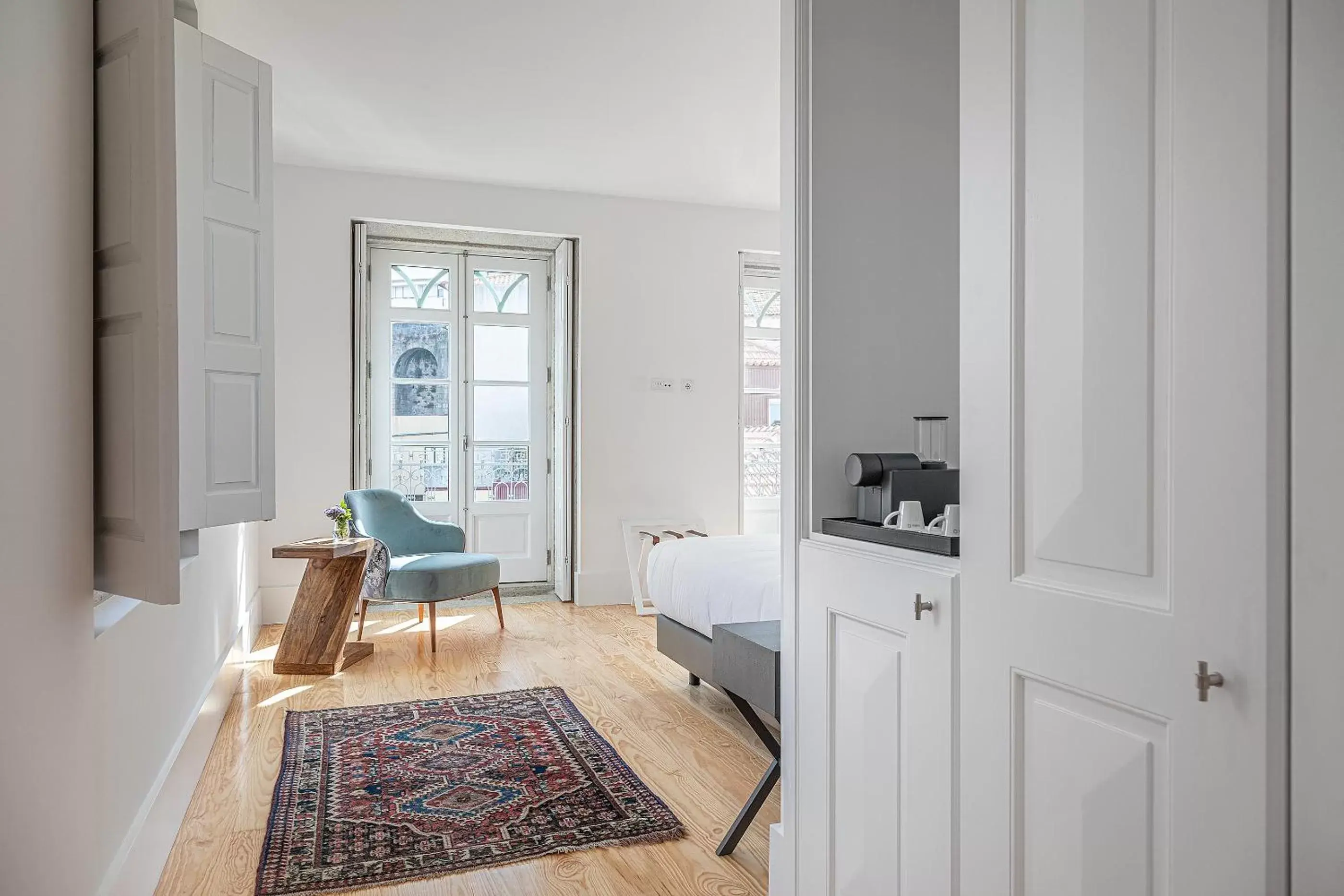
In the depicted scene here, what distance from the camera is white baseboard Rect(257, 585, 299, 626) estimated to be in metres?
5.34

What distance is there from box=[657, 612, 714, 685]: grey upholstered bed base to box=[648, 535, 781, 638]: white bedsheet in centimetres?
3

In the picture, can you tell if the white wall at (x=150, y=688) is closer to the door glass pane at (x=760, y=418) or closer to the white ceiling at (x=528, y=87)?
the white ceiling at (x=528, y=87)

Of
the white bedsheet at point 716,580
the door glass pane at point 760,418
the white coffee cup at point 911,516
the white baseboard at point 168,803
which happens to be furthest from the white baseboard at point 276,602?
the white coffee cup at point 911,516

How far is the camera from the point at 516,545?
6.33m

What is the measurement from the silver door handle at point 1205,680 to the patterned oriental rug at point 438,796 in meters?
1.78

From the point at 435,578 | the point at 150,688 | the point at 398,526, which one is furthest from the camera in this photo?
the point at 398,526

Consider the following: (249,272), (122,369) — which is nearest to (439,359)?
(249,272)

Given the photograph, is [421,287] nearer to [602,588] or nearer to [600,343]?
[600,343]

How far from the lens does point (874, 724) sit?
5.37 ft

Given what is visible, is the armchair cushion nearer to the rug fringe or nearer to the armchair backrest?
the armchair backrest

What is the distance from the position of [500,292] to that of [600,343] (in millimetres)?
868

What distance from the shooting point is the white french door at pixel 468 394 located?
234 inches

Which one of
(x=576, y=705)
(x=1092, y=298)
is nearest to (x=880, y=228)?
(x=1092, y=298)

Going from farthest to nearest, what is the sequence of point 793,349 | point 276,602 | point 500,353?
1. point 500,353
2. point 276,602
3. point 793,349
